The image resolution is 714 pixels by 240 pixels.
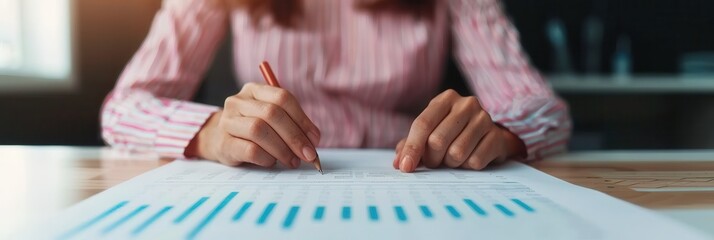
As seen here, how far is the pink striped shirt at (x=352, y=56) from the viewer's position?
0.88m

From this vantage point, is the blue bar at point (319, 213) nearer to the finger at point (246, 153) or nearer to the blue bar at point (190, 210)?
the blue bar at point (190, 210)

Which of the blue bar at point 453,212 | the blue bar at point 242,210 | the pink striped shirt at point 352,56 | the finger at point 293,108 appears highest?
the pink striped shirt at point 352,56

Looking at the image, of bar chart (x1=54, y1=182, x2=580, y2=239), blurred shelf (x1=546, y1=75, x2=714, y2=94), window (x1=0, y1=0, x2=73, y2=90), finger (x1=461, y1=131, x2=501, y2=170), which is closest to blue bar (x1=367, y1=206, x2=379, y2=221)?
bar chart (x1=54, y1=182, x2=580, y2=239)

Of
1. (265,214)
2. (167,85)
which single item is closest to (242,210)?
(265,214)

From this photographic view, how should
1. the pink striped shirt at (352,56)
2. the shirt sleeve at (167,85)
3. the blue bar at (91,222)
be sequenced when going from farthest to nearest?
1. the pink striped shirt at (352,56)
2. the shirt sleeve at (167,85)
3. the blue bar at (91,222)

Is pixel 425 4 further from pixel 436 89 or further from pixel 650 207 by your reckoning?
pixel 650 207

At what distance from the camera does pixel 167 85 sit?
848 mm

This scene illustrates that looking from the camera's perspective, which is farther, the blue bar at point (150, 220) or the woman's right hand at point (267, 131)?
the woman's right hand at point (267, 131)

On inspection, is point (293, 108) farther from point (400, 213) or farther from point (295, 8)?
point (295, 8)

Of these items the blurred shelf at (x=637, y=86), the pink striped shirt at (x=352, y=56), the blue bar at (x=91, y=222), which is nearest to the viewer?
the blue bar at (x=91, y=222)

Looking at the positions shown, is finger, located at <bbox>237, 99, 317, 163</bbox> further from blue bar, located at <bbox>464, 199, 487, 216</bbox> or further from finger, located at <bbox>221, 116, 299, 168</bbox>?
blue bar, located at <bbox>464, 199, 487, 216</bbox>

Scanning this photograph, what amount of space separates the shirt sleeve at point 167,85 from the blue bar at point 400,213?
1.07 ft

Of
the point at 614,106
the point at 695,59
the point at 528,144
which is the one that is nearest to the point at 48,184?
the point at 528,144

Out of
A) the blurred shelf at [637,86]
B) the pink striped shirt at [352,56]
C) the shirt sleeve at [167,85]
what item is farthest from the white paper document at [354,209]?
the blurred shelf at [637,86]
